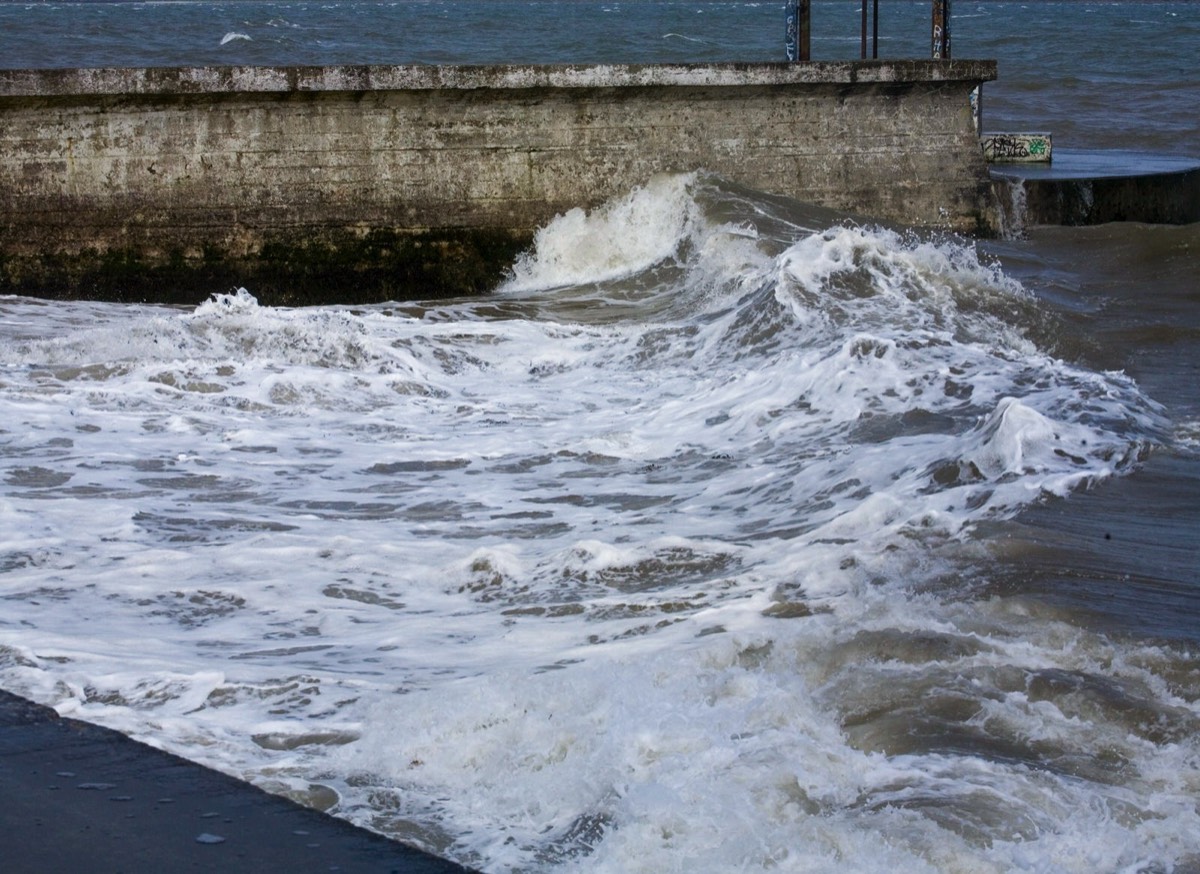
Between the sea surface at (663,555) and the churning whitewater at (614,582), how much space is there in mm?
17

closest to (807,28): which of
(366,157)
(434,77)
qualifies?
(434,77)

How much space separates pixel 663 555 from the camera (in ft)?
17.2

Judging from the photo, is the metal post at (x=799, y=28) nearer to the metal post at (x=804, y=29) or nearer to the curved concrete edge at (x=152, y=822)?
the metal post at (x=804, y=29)

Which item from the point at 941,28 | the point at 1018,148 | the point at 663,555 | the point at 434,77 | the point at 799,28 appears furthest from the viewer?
the point at 1018,148

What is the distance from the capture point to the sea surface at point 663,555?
3307 mm

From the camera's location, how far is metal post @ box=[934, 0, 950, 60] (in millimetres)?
14008

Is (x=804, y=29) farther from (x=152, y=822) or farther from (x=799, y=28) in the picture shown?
(x=152, y=822)

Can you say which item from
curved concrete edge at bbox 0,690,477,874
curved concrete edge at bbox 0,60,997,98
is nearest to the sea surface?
curved concrete edge at bbox 0,690,477,874

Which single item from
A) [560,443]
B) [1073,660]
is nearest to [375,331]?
[560,443]

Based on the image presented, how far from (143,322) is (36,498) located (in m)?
3.88

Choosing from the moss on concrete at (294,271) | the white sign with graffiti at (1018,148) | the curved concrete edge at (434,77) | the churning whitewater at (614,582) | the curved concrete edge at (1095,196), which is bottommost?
the churning whitewater at (614,582)

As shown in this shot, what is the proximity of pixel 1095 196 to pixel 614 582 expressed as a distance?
10201 millimetres

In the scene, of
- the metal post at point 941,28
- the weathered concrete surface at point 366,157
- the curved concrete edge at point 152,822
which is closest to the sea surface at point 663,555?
the curved concrete edge at point 152,822

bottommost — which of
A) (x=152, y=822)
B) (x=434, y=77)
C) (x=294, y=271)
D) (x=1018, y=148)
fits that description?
(x=152, y=822)
